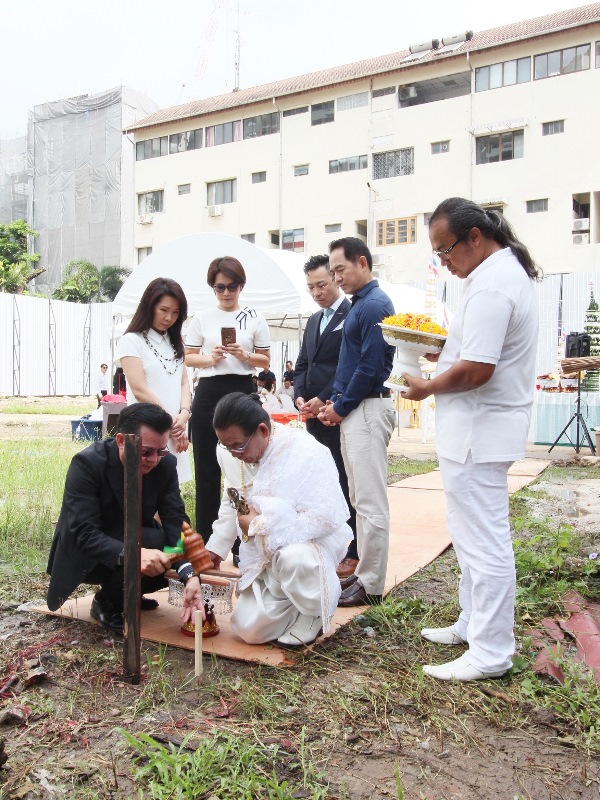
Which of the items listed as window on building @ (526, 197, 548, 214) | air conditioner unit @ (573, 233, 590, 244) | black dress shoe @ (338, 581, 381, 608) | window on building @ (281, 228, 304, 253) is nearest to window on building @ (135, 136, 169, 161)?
window on building @ (281, 228, 304, 253)

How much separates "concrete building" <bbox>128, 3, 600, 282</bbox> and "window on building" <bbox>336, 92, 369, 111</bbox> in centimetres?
5

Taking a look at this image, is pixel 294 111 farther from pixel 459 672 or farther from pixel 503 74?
pixel 459 672

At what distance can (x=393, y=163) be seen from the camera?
25594 millimetres

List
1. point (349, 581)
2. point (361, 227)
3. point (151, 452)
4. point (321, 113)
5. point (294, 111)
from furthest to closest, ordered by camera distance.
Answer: point (294, 111)
point (321, 113)
point (361, 227)
point (349, 581)
point (151, 452)

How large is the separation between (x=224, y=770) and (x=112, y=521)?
1.34 meters

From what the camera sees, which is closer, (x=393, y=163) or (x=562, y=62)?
(x=562, y=62)

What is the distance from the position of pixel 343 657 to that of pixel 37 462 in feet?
19.0

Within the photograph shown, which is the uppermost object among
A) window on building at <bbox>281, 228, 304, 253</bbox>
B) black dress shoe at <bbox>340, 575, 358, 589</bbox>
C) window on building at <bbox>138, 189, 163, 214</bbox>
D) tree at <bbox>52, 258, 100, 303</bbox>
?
window on building at <bbox>138, 189, 163, 214</bbox>

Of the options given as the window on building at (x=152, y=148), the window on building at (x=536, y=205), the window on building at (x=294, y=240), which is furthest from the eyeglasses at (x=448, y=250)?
the window on building at (x=152, y=148)

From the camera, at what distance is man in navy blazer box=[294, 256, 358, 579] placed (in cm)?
383

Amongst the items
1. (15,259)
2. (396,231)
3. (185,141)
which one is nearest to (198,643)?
(396,231)

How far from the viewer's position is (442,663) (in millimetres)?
2736

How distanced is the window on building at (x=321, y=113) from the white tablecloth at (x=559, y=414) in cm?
1933

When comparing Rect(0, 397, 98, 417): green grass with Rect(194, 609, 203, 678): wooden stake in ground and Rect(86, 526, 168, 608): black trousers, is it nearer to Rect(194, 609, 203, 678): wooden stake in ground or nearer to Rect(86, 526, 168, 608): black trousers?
Rect(86, 526, 168, 608): black trousers
